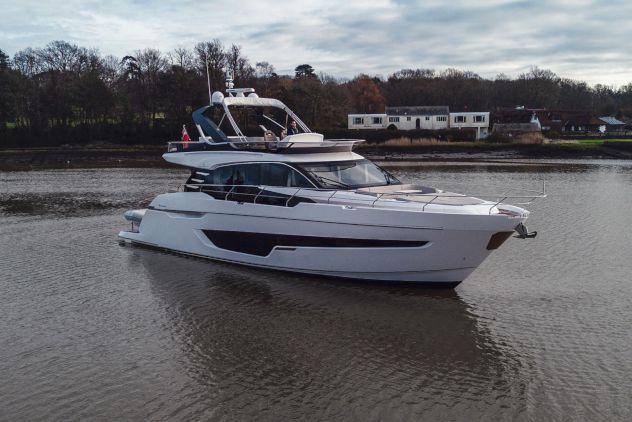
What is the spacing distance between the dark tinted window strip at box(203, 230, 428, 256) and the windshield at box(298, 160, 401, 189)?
1.33 m

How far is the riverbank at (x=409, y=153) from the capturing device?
2160 inches

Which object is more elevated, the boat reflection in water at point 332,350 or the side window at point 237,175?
the side window at point 237,175

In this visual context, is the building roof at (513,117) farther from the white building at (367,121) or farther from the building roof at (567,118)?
the white building at (367,121)

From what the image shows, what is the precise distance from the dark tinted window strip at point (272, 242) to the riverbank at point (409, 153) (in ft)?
134

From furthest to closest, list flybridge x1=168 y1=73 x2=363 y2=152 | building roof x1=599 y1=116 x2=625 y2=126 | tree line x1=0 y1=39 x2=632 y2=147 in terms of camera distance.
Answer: building roof x1=599 y1=116 x2=625 y2=126, tree line x1=0 y1=39 x2=632 y2=147, flybridge x1=168 y1=73 x2=363 y2=152

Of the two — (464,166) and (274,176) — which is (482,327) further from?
(464,166)

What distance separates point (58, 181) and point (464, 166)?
3033cm

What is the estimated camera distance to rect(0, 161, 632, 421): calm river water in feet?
23.5

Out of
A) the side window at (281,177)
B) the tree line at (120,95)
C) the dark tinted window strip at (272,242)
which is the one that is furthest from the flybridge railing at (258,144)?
the tree line at (120,95)

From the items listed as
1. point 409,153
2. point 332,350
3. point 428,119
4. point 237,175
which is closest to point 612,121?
point 428,119

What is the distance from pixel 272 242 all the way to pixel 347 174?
7.70 ft

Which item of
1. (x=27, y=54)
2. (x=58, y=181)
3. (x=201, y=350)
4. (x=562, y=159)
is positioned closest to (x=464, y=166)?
(x=562, y=159)

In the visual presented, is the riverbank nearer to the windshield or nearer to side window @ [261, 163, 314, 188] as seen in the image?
the windshield

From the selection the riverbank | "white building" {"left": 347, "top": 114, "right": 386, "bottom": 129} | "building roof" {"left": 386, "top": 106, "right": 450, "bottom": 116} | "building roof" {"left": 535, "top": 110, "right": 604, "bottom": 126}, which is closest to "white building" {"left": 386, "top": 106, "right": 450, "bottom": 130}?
"building roof" {"left": 386, "top": 106, "right": 450, "bottom": 116}
